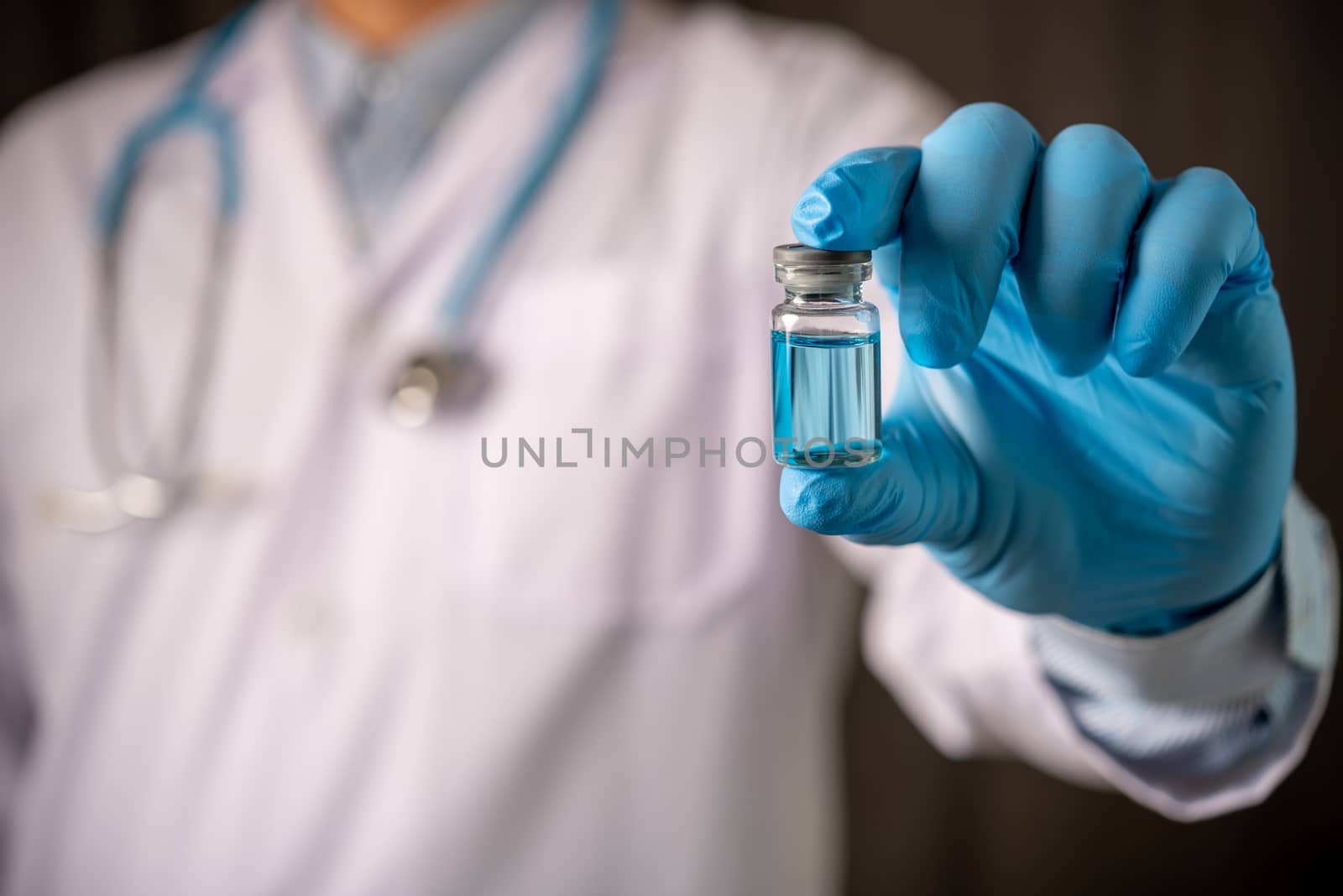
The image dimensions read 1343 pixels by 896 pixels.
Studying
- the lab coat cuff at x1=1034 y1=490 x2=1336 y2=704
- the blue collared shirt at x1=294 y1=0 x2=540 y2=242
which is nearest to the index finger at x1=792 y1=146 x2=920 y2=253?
the lab coat cuff at x1=1034 y1=490 x2=1336 y2=704

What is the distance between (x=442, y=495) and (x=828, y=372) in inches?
16.7

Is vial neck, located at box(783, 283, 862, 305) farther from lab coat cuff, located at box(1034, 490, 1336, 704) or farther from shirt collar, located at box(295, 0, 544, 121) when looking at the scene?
shirt collar, located at box(295, 0, 544, 121)

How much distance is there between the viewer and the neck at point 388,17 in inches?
30.3

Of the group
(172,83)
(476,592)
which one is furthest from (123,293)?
(476,592)

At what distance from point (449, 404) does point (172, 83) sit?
40cm

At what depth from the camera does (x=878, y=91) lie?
736mm

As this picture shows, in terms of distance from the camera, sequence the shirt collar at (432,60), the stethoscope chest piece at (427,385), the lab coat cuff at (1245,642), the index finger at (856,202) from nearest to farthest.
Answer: the index finger at (856,202)
the lab coat cuff at (1245,642)
the stethoscope chest piece at (427,385)
the shirt collar at (432,60)

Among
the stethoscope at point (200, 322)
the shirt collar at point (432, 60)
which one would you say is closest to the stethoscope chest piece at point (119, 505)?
the stethoscope at point (200, 322)

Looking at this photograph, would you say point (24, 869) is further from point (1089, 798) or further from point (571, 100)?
point (1089, 798)

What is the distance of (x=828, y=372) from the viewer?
323mm

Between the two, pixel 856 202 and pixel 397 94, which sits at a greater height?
pixel 397 94

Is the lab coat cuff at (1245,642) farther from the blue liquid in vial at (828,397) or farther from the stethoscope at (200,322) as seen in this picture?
the stethoscope at (200,322)

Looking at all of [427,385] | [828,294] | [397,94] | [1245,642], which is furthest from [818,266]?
[397,94]

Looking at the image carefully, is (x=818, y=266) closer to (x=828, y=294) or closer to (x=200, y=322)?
(x=828, y=294)
